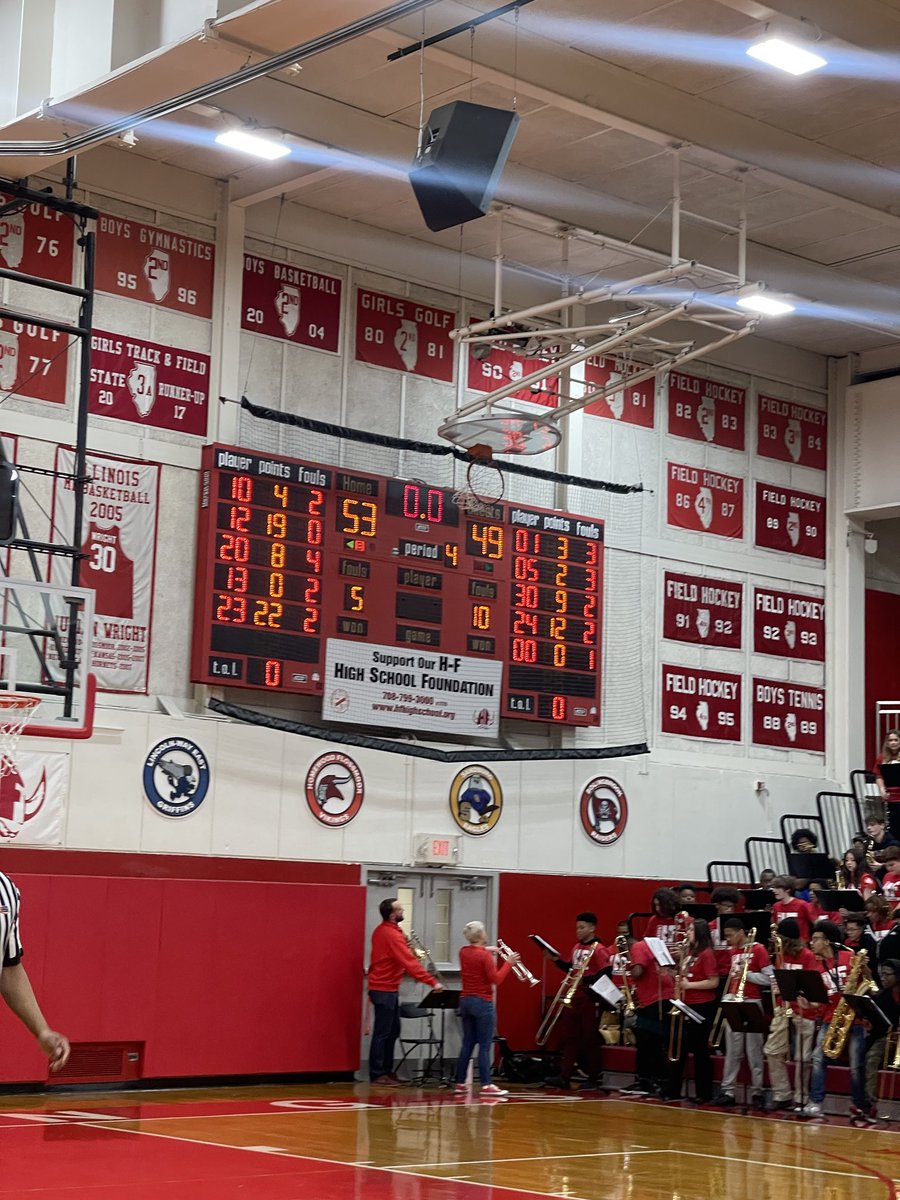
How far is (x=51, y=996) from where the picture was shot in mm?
15805

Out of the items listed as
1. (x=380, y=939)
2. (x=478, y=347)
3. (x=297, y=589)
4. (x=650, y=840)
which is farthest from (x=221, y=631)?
(x=650, y=840)

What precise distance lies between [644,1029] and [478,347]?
327 inches

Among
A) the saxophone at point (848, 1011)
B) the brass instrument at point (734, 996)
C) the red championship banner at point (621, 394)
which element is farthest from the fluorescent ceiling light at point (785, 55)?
the brass instrument at point (734, 996)

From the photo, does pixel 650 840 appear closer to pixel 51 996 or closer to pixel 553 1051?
pixel 553 1051

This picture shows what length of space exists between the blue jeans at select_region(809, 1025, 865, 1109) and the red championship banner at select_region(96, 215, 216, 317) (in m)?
10.0

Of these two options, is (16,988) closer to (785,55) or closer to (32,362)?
(785,55)

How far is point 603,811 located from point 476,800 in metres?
1.98

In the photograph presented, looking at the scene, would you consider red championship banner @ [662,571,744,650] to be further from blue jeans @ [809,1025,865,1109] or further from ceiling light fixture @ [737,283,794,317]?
blue jeans @ [809,1025,865,1109]

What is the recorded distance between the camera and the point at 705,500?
2270cm

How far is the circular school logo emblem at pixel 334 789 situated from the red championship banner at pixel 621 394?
5.98 m

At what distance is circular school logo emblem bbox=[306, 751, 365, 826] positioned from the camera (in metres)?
18.3

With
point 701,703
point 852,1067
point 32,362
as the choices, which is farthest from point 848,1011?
point 32,362

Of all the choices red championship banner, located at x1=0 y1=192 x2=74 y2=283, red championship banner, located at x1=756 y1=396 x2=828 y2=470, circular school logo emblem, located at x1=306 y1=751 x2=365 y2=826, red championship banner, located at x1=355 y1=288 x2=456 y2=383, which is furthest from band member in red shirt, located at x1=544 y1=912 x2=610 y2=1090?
red championship banner, located at x1=0 y1=192 x2=74 y2=283

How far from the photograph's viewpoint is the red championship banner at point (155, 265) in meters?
17.7
